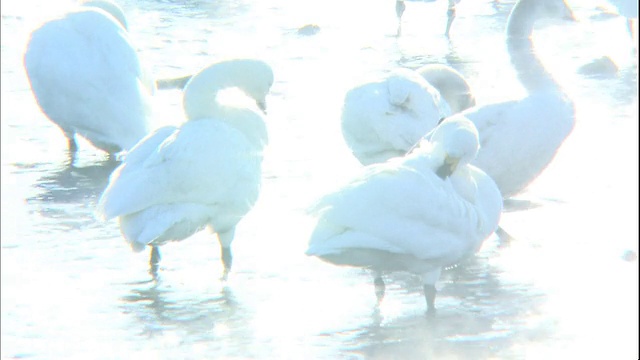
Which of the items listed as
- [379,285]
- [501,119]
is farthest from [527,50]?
[379,285]

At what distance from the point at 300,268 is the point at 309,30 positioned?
6572 mm

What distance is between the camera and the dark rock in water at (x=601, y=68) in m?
10.9

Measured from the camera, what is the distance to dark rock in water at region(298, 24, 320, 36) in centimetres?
1305

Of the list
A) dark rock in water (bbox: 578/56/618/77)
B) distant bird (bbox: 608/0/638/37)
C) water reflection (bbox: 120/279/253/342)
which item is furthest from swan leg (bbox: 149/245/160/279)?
distant bird (bbox: 608/0/638/37)

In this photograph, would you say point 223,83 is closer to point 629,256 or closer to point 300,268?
point 300,268

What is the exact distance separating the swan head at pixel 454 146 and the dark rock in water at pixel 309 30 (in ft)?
22.1

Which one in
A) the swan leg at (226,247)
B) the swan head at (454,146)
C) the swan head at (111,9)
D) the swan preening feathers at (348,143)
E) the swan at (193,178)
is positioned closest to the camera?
the swan preening feathers at (348,143)

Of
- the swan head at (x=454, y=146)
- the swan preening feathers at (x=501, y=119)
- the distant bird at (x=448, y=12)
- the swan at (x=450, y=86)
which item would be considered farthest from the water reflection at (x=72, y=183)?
the distant bird at (x=448, y=12)

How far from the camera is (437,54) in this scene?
12.1 metres

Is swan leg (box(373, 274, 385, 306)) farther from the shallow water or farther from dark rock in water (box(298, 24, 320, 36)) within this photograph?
dark rock in water (box(298, 24, 320, 36))

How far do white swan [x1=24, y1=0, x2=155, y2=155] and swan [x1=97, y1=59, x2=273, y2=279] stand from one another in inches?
58.2

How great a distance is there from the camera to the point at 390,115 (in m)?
7.94

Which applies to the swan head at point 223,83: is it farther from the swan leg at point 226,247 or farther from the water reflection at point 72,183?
the water reflection at point 72,183

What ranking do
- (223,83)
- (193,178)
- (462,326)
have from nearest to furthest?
(462,326) < (193,178) < (223,83)
